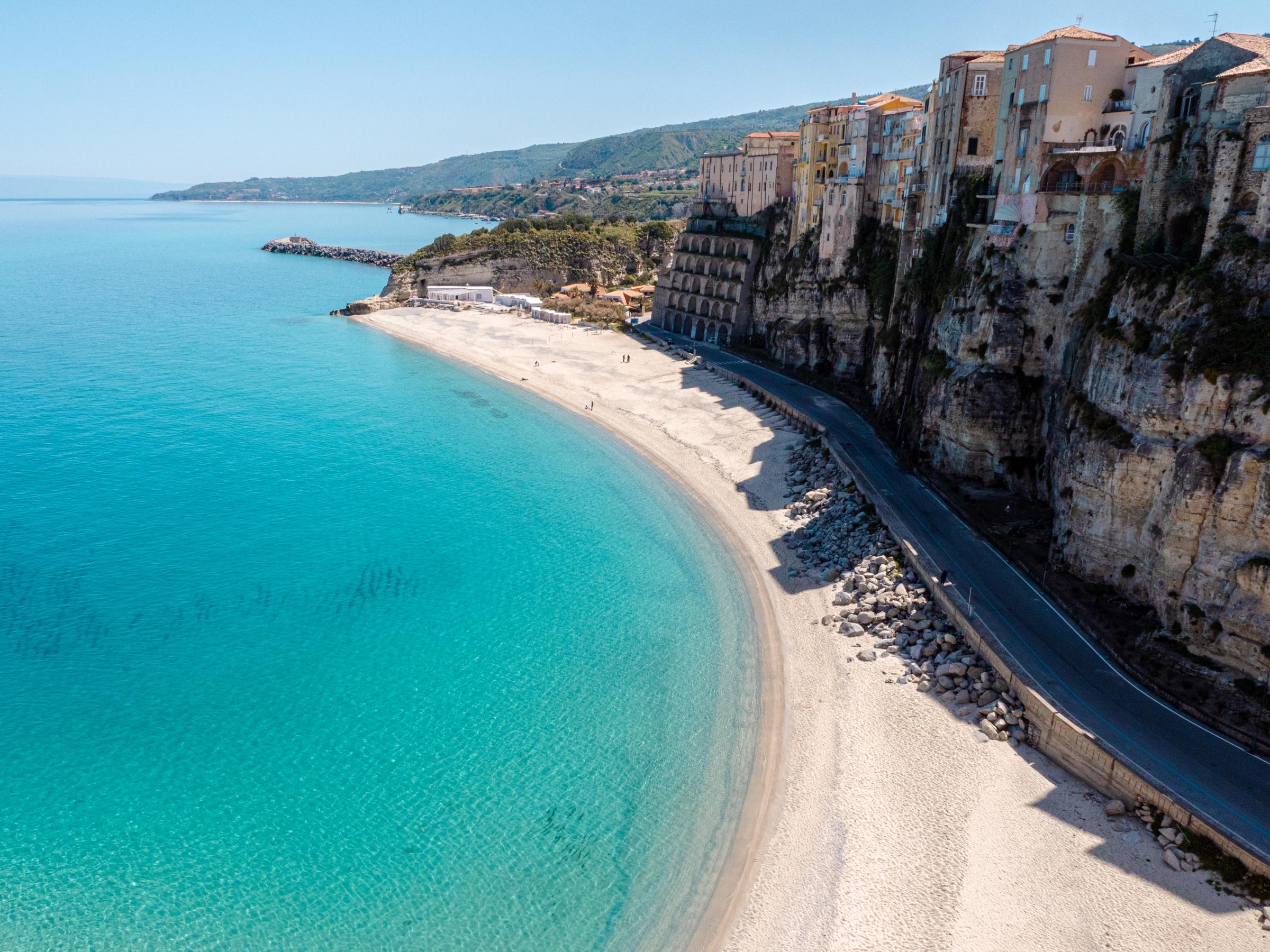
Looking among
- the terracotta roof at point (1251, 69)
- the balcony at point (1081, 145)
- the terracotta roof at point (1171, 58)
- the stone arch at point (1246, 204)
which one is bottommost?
the stone arch at point (1246, 204)

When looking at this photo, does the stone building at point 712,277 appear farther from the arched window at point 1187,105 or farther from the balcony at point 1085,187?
the arched window at point 1187,105

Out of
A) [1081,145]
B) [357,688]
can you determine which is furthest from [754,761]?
[1081,145]

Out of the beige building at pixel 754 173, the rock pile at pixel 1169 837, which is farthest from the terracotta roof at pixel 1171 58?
the beige building at pixel 754 173

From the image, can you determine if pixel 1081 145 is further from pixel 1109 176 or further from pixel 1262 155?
pixel 1262 155

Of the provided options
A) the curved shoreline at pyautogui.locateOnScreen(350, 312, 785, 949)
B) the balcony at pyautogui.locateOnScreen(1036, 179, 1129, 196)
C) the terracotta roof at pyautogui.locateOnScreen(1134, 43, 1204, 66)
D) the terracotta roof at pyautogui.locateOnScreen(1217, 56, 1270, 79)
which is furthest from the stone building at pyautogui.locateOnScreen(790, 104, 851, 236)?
the terracotta roof at pyautogui.locateOnScreen(1217, 56, 1270, 79)

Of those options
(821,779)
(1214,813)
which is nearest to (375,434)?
(821,779)

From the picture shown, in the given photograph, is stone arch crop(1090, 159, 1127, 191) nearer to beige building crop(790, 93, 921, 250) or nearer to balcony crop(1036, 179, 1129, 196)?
balcony crop(1036, 179, 1129, 196)
